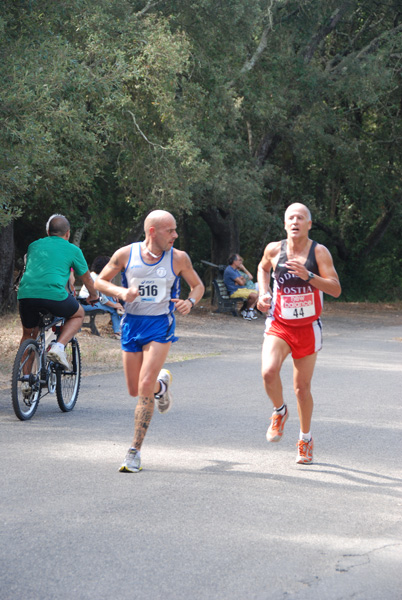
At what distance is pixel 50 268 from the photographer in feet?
29.2

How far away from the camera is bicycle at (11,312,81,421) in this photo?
8.48 m

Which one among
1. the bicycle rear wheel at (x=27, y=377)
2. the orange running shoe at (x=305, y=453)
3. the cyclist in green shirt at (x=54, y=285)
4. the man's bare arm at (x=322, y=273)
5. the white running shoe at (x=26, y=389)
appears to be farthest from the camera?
the cyclist in green shirt at (x=54, y=285)

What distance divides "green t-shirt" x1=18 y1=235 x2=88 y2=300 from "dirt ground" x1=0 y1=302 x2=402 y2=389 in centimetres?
237

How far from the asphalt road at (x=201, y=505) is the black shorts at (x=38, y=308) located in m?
0.93

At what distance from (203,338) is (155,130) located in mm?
4431

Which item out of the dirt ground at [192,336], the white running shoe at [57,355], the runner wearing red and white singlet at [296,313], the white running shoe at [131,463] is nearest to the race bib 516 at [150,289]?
the runner wearing red and white singlet at [296,313]

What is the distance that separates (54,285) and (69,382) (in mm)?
1094

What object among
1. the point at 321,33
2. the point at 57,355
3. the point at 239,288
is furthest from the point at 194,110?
the point at 57,355

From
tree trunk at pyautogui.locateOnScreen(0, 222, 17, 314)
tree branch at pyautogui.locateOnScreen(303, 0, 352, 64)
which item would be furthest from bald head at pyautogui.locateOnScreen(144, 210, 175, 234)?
tree branch at pyautogui.locateOnScreen(303, 0, 352, 64)

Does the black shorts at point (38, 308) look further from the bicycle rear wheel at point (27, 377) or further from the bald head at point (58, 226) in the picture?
the bald head at point (58, 226)

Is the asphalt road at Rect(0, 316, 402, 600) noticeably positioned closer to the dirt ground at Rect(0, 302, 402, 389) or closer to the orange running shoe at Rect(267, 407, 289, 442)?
the orange running shoe at Rect(267, 407, 289, 442)

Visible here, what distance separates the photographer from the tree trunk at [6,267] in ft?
69.8

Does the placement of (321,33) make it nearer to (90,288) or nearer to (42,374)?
(90,288)

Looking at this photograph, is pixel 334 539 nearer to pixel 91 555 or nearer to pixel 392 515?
pixel 392 515
